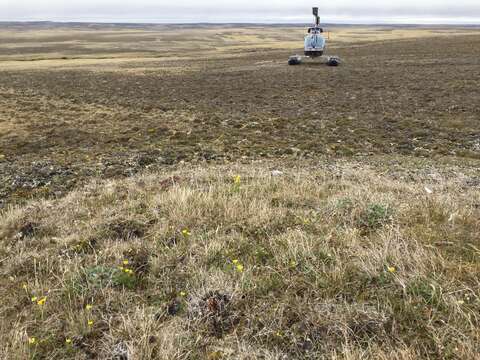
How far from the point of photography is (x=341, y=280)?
367 cm

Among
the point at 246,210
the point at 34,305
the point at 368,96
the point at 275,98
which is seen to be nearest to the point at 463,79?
the point at 368,96

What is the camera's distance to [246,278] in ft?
12.4

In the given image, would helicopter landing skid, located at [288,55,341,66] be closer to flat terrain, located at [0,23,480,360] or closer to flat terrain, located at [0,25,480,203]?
flat terrain, located at [0,25,480,203]

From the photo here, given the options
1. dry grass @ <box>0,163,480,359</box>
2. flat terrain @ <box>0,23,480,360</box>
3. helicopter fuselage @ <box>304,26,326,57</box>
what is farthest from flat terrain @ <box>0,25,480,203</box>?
helicopter fuselage @ <box>304,26,326,57</box>

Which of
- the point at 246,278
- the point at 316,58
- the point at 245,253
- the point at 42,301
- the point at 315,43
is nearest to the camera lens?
the point at 42,301

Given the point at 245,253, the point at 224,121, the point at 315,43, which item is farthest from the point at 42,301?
the point at 315,43

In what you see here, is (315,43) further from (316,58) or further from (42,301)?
(42,301)

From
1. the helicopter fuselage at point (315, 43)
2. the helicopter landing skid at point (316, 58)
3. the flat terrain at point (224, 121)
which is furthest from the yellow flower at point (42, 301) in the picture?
the helicopter fuselage at point (315, 43)

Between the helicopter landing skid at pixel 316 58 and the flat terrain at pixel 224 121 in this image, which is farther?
the helicopter landing skid at pixel 316 58

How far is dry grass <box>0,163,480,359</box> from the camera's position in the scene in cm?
305

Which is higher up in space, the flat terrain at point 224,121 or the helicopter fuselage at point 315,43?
the helicopter fuselage at point 315,43

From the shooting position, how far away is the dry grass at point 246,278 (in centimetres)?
305

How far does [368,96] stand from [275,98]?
457 cm

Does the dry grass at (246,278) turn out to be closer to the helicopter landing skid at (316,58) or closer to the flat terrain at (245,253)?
the flat terrain at (245,253)
